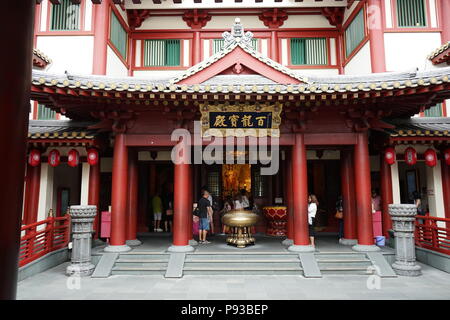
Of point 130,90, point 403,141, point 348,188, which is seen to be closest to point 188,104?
point 130,90

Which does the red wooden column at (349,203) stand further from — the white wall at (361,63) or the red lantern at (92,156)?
the red lantern at (92,156)

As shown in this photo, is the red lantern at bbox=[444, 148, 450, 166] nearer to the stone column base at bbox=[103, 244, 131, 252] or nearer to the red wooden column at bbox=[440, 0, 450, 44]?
the red wooden column at bbox=[440, 0, 450, 44]

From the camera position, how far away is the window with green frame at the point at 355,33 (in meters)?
12.5

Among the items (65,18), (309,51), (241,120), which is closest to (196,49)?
(309,51)

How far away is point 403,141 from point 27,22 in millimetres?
9922

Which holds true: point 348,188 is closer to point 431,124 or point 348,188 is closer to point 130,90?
point 431,124

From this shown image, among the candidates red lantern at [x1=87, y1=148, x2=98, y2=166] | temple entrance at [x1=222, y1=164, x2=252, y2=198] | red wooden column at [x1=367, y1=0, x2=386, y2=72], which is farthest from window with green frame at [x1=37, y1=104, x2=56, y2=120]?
red wooden column at [x1=367, y1=0, x2=386, y2=72]

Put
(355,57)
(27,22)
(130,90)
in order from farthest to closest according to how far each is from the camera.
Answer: (355,57) < (130,90) < (27,22)

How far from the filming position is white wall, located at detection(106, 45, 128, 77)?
12289 mm

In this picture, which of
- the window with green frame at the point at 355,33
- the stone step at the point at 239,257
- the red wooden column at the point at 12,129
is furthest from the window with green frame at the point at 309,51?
the red wooden column at the point at 12,129

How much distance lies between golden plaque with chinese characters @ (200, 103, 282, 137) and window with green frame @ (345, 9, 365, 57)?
6822mm

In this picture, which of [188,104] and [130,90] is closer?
[130,90]

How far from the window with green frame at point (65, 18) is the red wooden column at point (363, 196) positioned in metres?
11.7

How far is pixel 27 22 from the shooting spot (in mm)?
1660
